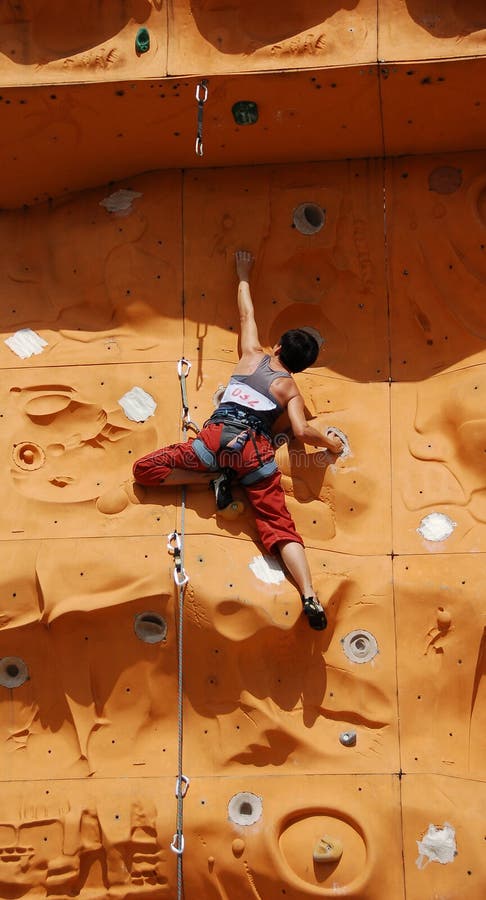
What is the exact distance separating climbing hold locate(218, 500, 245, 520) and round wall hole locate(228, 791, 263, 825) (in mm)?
1232

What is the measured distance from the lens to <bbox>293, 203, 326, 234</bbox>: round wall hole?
643 centimetres

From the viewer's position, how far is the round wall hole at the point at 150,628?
19.3ft

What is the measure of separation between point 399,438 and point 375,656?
1057 mm

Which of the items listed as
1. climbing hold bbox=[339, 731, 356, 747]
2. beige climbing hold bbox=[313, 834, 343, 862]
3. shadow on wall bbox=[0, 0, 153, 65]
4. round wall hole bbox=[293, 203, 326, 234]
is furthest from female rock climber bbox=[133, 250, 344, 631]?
shadow on wall bbox=[0, 0, 153, 65]

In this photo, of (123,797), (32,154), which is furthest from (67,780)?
(32,154)

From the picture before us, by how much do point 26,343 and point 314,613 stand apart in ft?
6.51

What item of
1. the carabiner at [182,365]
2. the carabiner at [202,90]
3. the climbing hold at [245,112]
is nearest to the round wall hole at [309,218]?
the climbing hold at [245,112]

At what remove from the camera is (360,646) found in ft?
19.4

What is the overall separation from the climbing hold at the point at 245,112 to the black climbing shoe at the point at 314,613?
A: 228cm

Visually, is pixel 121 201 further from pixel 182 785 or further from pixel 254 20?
pixel 182 785

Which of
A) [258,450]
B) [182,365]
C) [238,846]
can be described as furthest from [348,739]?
[182,365]

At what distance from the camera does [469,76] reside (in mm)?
5953

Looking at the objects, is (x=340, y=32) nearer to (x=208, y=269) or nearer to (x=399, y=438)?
(x=208, y=269)

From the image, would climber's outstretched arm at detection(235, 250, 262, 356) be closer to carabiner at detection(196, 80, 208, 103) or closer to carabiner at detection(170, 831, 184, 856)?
carabiner at detection(196, 80, 208, 103)
